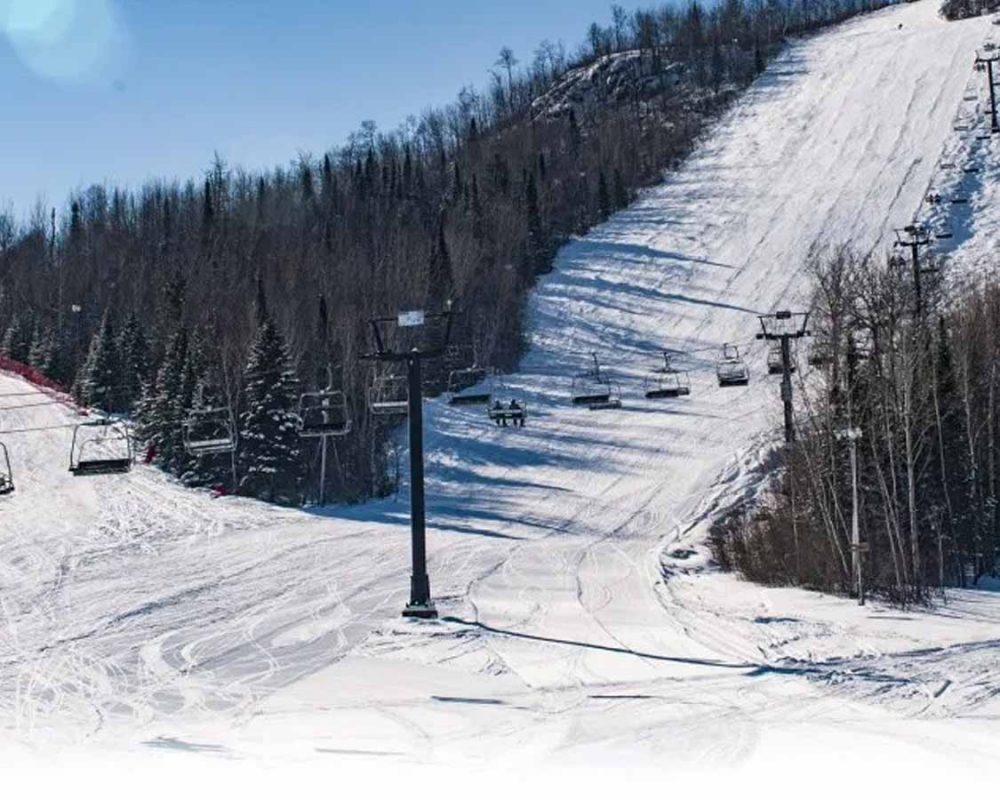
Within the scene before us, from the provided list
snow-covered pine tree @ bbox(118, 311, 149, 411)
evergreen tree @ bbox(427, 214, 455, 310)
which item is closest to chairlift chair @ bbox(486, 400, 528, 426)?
evergreen tree @ bbox(427, 214, 455, 310)

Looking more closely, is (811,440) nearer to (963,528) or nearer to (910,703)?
(963,528)

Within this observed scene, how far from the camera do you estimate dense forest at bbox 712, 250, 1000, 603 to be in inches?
1023

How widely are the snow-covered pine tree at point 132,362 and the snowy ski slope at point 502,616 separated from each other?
14.1 ft

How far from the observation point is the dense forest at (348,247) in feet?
163

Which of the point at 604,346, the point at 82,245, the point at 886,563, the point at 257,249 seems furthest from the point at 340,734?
the point at 82,245

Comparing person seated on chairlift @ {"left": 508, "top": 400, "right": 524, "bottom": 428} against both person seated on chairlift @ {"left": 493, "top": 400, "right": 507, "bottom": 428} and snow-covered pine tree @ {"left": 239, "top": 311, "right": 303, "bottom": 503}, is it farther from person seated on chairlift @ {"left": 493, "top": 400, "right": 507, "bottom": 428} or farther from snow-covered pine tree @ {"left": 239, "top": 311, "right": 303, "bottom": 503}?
snow-covered pine tree @ {"left": 239, "top": 311, "right": 303, "bottom": 503}

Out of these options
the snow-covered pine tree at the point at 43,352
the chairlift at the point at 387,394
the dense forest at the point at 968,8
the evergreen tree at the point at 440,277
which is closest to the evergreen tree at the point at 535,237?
the evergreen tree at the point at 440,277

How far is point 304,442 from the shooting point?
49469 mm

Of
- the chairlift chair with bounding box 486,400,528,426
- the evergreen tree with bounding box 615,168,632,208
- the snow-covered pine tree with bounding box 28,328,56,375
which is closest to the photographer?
the chairlift chair with bounding box 486,400,528,426

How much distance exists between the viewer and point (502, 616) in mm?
21422

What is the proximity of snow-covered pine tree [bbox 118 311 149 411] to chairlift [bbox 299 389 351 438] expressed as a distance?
40.9 feet

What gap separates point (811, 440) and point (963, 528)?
18.3 feet

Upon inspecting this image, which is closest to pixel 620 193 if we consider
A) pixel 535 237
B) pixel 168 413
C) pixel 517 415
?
pixel 535 237

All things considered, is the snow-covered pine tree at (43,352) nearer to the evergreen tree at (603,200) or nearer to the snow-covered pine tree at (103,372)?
the snow-covered pine tree at (103,372)
